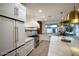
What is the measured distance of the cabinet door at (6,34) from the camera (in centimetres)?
205

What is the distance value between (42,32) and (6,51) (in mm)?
8567

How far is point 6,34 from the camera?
2240 millimetres

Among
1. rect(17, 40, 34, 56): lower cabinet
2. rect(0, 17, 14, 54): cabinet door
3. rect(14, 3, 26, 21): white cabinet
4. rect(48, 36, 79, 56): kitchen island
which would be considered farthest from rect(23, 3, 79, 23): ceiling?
rect(0, 17, 14, 54): cabinet door

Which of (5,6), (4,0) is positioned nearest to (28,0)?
(4,0)

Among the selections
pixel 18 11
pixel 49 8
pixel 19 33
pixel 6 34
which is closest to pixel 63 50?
pixel 6 34

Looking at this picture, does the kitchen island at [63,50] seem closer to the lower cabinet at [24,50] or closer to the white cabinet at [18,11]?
the lower cabinet at [24,50]

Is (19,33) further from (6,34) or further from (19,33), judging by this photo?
(6,34)

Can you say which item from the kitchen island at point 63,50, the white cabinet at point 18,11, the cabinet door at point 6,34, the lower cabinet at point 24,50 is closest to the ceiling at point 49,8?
the white cabinet at point 18,11

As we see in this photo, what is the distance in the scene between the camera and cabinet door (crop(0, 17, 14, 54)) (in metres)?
2.05

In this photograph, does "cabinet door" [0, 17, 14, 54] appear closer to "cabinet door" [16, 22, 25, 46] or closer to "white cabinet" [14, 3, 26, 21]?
"cabinet door" [16, 22, 25, 46]

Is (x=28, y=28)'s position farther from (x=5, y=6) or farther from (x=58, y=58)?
(x=58, y=58)

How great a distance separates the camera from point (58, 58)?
1484 mm

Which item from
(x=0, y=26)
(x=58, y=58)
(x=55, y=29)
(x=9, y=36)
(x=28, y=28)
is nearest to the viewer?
(x=58, y=58)

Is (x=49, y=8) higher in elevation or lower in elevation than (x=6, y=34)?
higher
